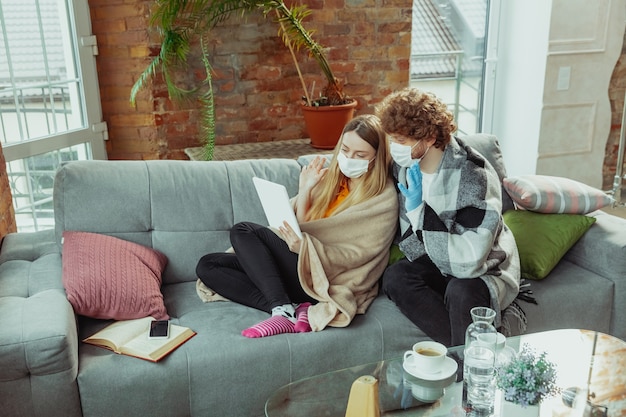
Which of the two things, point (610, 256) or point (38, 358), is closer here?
point (38, 358)

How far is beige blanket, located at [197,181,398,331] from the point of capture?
7.39 ft

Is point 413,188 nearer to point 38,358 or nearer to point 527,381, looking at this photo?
point 527,381

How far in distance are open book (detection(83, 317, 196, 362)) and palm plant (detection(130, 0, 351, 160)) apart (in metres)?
1.43

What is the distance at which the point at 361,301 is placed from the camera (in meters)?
2.29

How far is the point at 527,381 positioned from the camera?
4.90ft

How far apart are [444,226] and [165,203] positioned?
102cm

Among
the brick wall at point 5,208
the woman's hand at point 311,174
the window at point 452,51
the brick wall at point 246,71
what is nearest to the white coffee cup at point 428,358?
the woman's hand at point 311,174

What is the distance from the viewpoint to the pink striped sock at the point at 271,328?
207 centimetres

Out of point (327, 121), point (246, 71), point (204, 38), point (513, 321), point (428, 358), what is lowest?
point (513, 321)

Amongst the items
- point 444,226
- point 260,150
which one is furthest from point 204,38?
point 444,226

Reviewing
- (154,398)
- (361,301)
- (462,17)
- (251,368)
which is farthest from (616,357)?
(462,17)

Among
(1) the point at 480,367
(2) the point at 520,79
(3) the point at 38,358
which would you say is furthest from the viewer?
(2) the point at 520,79

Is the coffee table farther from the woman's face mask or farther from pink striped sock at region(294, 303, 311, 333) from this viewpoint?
the woman's face mask

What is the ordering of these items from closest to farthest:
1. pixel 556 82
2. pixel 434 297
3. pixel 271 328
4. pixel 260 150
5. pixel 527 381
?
pixel 527 381 < pixel 271 328 < pixel 434 297 < pixel 260 150 < pixel 556 82
